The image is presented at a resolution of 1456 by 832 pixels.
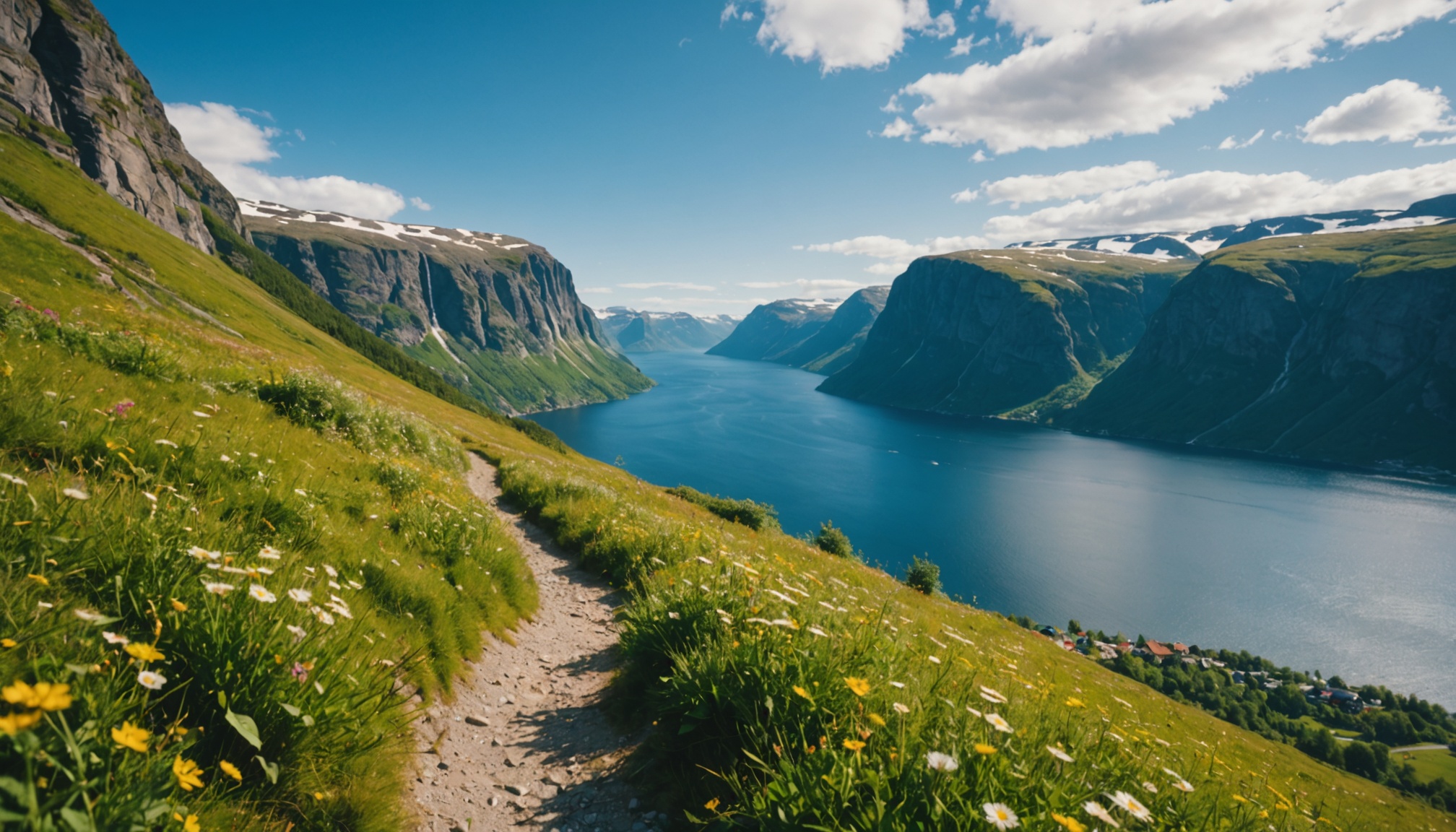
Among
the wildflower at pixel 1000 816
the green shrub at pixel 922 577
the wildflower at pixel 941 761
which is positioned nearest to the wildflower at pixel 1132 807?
the wildflower at pixel 1000 816

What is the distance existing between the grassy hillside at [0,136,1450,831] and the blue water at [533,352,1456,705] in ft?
249

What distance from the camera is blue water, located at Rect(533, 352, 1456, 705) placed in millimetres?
79250

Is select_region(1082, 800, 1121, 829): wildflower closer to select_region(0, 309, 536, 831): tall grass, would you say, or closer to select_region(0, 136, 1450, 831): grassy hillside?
select_region(0, 136, 1450, 831): grassy hillside

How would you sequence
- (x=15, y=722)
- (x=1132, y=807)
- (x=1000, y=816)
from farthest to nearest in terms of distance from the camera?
(x=1132, y=807) < (x=1000, y=816) < (x=15, y=722)

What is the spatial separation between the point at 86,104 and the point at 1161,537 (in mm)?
242183

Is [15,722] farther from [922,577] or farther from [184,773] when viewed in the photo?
[922,577]

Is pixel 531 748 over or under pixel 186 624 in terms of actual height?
under

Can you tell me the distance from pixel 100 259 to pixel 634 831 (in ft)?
286

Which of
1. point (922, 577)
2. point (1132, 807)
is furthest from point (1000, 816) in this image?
point (922, 577)

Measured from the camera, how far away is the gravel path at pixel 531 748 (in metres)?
4.81

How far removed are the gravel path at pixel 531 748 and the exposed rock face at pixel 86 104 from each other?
Answer: 16052cm

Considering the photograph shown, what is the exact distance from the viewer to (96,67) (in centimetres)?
13150

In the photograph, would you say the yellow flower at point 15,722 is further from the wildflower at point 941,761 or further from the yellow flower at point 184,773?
the wildflower at point 941,761

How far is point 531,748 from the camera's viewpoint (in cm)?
602
